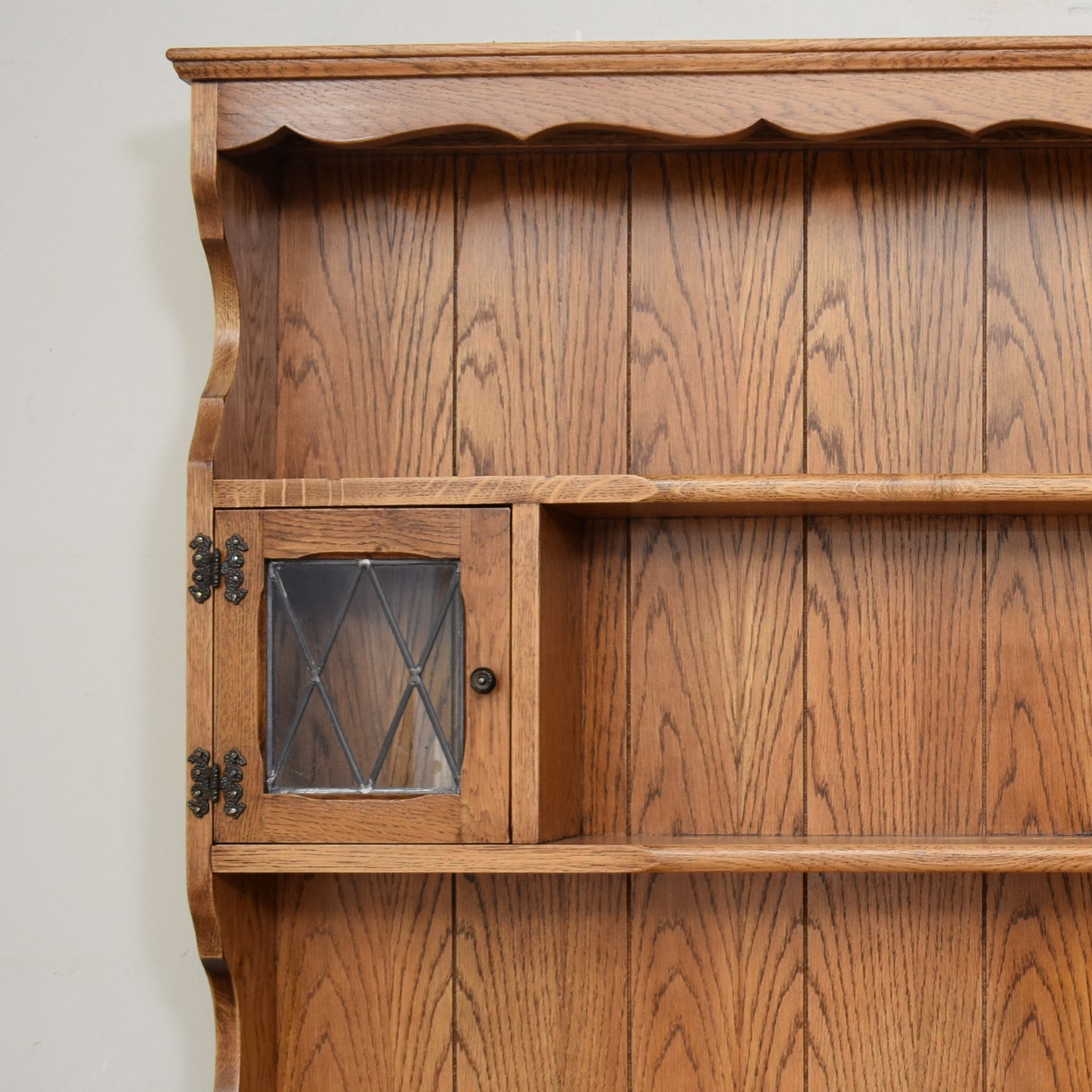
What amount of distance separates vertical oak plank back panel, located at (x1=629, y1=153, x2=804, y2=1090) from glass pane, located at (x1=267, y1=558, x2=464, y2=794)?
25 cm

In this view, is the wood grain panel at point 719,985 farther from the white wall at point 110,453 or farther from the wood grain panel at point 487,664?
the white wall at point 110,453

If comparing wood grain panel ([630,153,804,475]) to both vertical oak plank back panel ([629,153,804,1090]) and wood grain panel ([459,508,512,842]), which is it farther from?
wood grain panel ([459,508,512,842])

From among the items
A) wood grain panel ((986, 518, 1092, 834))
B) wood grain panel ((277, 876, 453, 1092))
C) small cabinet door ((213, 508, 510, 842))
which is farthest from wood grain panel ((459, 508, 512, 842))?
wood grain panel ((986, 518, 1092, 834))

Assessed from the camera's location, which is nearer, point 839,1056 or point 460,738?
point 460,738

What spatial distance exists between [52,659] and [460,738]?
539mm

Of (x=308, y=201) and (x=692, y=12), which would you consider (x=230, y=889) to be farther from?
(x=692, y=12)

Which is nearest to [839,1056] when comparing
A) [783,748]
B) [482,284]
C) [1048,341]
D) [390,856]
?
[783,748]

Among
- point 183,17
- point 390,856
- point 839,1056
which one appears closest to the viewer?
point 390,856

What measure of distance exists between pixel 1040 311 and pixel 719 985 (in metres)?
0.82

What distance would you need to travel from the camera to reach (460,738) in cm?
120

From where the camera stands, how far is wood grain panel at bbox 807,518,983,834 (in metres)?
1.34

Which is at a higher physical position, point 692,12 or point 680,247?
point 692,12

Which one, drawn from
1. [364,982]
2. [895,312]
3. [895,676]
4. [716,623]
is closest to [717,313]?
[895,312]

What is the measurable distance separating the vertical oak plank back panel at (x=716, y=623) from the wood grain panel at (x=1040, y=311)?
0.22m
